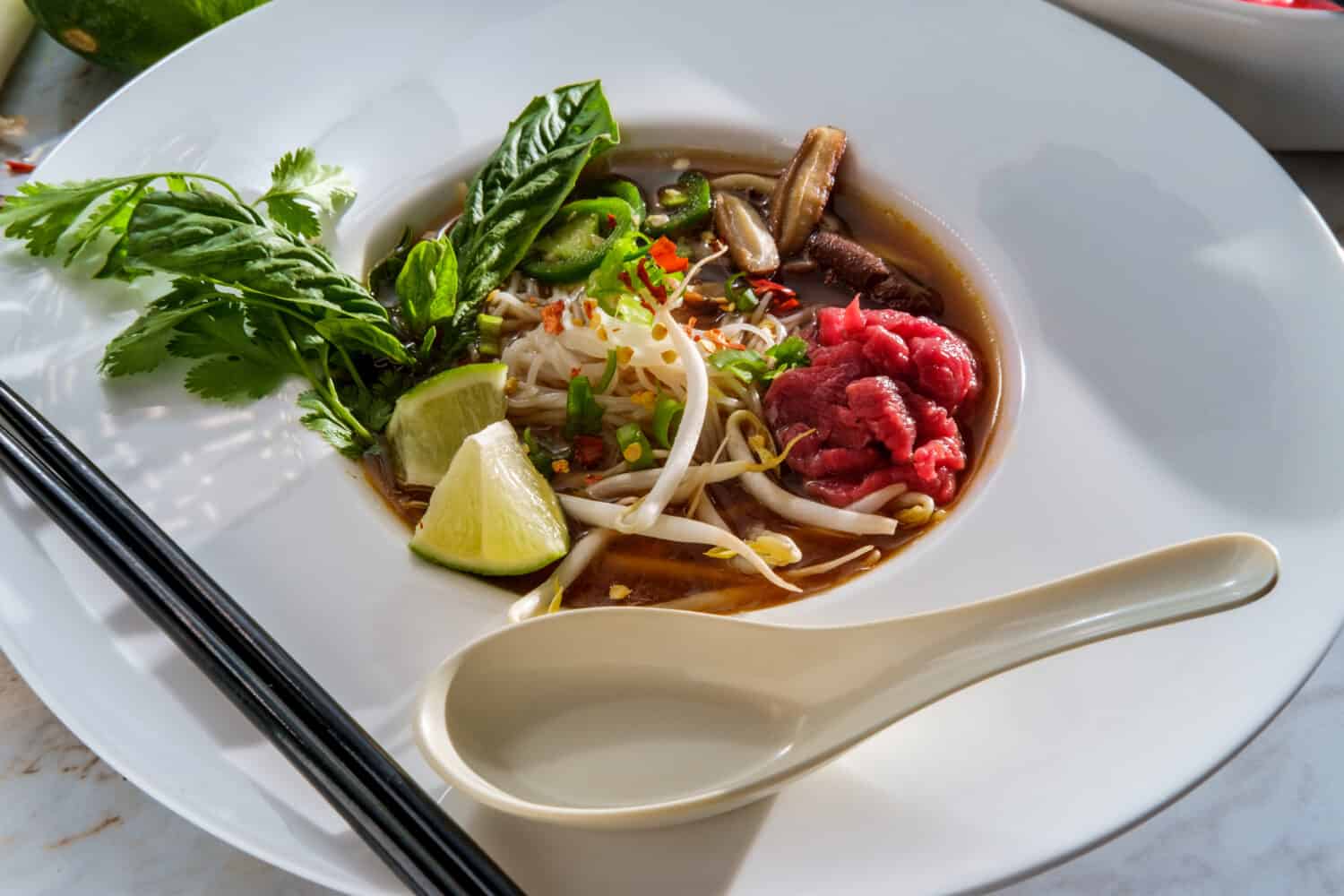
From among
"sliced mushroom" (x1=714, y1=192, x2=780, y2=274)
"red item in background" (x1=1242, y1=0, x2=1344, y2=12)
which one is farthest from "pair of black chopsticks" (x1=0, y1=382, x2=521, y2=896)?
"red item in background" (x1=1242, y1=0, x2=1344, y2=12)

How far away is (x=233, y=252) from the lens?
2461mm

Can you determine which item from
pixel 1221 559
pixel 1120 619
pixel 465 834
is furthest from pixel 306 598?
pixel 1221 559

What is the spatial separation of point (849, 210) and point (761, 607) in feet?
4.28

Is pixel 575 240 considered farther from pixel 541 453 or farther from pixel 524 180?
pixel 541 453

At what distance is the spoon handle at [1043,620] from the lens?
1.70 metres

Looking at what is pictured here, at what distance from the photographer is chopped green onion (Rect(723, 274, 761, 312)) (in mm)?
3102

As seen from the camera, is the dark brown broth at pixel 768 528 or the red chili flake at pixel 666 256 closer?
the dark brown broth at pixel 768 528

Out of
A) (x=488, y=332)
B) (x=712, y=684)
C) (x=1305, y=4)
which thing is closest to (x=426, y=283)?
(x=488, y=332)

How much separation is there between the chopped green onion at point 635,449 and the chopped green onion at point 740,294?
0.56 m

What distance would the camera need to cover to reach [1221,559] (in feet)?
5.60

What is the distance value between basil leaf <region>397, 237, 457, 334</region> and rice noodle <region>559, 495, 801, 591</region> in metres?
0.59

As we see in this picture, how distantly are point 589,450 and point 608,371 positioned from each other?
0.20 metres

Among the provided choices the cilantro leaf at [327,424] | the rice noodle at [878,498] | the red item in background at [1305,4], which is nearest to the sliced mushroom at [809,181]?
the rice noodle at [878,498]

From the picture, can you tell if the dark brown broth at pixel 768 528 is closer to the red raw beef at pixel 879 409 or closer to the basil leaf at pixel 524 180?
the red raw beef at pixel 879 409
